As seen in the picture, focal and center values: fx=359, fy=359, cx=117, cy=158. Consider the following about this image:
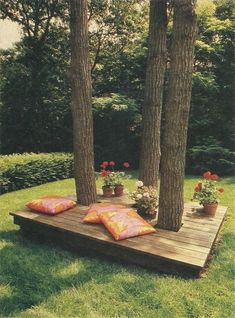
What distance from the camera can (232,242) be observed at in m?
6.50

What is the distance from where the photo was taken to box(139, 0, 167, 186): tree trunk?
278 inches

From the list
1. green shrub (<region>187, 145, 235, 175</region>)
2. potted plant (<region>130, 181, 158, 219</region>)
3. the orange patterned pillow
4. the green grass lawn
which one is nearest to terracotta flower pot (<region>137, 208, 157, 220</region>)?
potted plant (<region>130, 181, 158, 219</region>)

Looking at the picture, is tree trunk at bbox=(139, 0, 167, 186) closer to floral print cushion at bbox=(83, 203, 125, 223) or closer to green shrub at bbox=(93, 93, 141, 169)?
floral print cushion at bbox=(83, 203, 125, 223)

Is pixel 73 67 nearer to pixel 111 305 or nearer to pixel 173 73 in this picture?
pixel 173 73

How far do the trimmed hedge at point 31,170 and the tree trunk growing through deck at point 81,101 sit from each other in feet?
15.6

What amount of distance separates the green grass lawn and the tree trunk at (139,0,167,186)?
2.24 m

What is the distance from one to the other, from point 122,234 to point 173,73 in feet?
8.64

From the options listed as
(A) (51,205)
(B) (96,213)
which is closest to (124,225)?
(B) (96,213)

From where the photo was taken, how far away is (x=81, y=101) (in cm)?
716

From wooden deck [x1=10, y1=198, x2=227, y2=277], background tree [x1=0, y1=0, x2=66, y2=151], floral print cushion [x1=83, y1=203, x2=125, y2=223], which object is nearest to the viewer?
wooden deck [x1=10, y1=198, x2=227, y2=277]

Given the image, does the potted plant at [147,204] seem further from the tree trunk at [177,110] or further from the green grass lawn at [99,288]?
the green grass lawn at [99,288]

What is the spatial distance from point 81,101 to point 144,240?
124 inches

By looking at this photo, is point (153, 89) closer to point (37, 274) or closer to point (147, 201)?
point (147, 201)

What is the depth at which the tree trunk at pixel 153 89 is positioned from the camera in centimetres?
705
